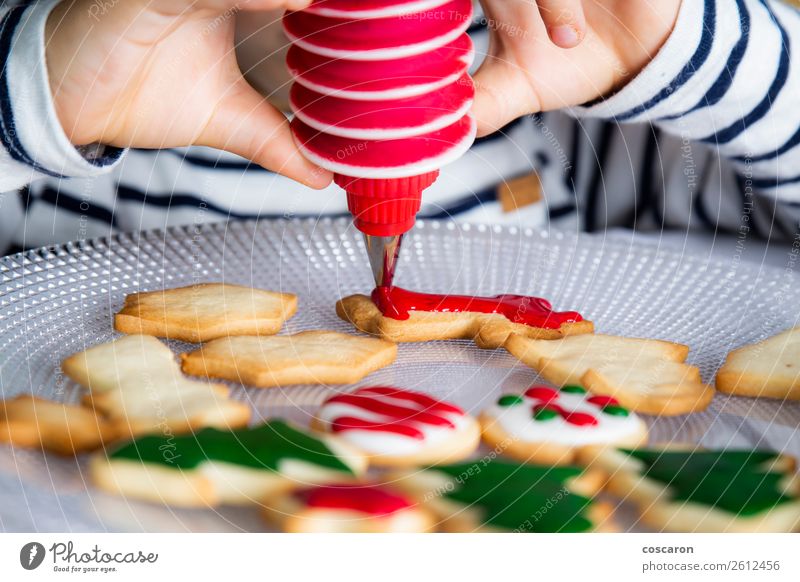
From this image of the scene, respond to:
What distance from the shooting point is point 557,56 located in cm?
55

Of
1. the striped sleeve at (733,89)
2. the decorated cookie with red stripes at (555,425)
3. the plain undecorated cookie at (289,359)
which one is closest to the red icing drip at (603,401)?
the decorated cookie with red stripes at (555,425)

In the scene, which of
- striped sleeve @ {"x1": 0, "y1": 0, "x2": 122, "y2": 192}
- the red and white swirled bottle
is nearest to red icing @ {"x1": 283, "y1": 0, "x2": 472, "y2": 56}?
the red and white swirled bottle

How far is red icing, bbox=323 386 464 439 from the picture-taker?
1.34ft

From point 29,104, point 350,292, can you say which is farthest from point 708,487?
point 29,104

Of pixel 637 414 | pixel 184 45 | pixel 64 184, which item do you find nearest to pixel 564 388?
pixel 637 414

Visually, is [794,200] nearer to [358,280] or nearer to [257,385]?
[358,280]

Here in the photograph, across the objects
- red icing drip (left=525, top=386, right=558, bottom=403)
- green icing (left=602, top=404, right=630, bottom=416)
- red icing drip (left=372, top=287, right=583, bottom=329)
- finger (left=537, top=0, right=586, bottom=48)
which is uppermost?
finger (left=537, top=0, right=586, bottom=48)

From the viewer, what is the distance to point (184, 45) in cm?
46

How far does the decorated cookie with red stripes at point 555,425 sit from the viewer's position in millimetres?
401

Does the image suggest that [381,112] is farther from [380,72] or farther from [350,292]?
[350,292]

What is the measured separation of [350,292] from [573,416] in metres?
0.18

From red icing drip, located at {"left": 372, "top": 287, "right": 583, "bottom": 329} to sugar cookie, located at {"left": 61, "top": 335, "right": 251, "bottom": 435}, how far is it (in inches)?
4.5
